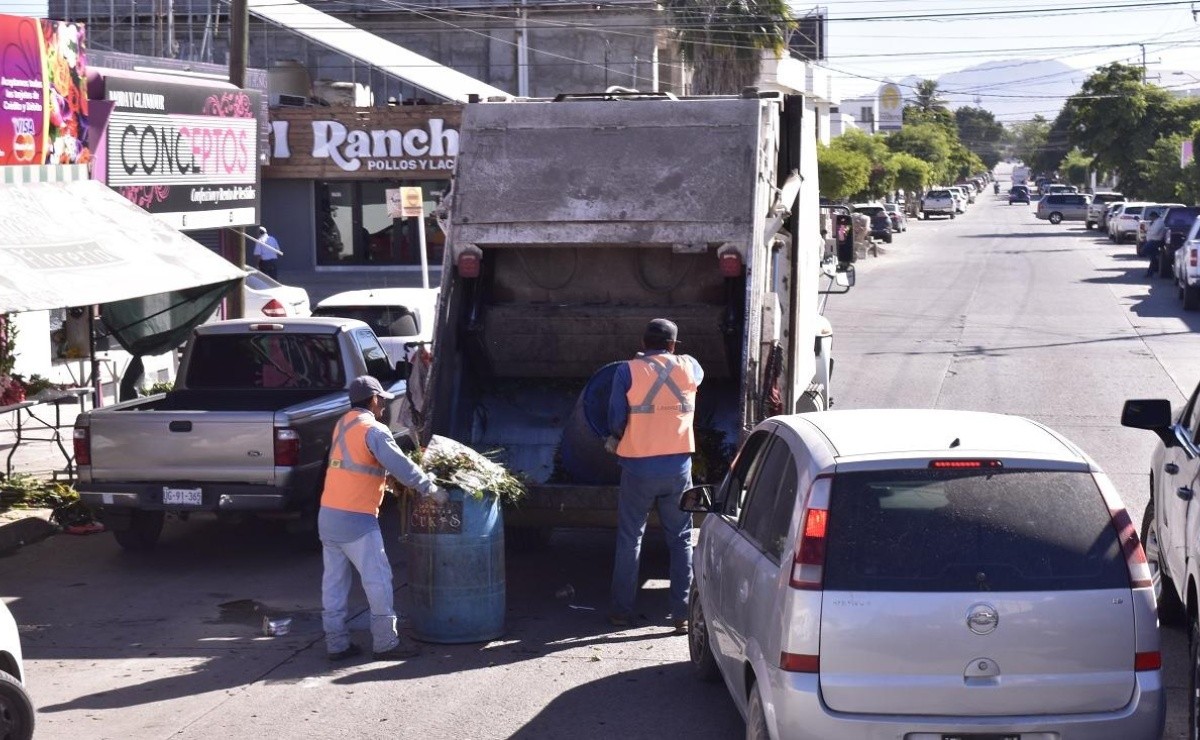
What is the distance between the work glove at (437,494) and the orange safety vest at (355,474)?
0.93 ft

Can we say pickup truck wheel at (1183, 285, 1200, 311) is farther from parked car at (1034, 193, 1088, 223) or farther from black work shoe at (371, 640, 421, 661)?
parked car at (1034, 193, 1088, 223)

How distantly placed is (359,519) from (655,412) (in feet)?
5.94

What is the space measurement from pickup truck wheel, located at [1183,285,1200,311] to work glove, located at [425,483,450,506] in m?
24.2

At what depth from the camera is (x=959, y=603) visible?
5289mm

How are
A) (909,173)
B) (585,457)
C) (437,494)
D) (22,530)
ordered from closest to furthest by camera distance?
1. (437,494)
2. (585,457)
3. (22,530)
4. (909,173)

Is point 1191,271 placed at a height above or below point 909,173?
below

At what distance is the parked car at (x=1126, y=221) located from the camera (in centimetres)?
5378

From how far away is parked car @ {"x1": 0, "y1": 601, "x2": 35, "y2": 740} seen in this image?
20.8 feet

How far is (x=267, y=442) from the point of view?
10.8 m

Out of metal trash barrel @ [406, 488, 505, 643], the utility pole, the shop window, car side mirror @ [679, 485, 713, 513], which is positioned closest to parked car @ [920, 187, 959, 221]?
the shop window

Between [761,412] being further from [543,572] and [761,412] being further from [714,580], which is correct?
[714,580]

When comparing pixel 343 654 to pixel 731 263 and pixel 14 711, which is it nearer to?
pixel 14 711

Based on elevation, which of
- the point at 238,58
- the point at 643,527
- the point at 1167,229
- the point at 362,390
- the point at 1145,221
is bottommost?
the point at 643,527

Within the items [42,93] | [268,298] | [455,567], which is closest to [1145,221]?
[268,298]
